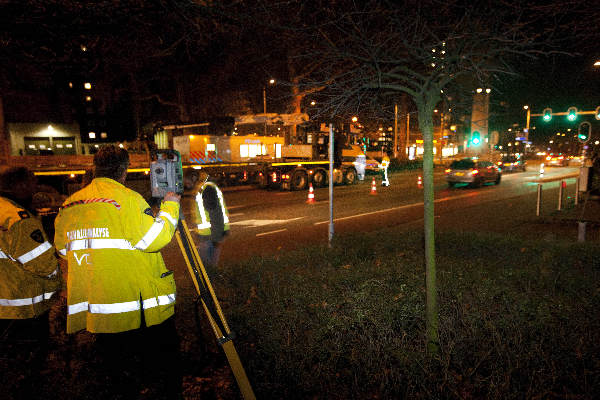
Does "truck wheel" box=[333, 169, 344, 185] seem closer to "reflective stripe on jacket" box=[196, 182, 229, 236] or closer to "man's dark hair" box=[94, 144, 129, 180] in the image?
"reflective stripe on jacket" box=[196, 182, 229, 236]

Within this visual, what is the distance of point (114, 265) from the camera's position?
7.61ft

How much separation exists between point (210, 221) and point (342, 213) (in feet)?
28.4

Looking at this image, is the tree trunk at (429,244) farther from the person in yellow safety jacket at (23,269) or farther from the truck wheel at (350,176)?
the truck wheel at (350,176)

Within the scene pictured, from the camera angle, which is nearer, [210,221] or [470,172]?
[210,221]

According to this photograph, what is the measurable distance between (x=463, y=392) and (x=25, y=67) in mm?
20078

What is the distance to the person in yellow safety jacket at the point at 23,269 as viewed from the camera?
9.05 feet

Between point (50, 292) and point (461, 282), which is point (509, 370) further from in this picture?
→ point (50, 292)

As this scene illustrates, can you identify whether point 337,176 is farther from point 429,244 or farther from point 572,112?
point 429,244

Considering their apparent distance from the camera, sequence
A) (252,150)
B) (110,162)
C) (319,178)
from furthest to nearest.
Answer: (252,150)
(319,178)
(110,162)

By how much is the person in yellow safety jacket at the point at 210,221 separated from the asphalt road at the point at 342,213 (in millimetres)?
2308

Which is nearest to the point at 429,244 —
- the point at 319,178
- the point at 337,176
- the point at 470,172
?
the point at 319,178

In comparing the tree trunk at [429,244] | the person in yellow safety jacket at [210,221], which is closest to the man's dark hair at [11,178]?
the person in yellow safety jacket at [210,221]

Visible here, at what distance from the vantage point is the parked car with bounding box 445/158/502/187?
20.3 meters

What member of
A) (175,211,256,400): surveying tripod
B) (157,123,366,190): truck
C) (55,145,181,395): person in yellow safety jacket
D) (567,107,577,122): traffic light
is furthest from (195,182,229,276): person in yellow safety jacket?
(567,107,577,122): traffic light
